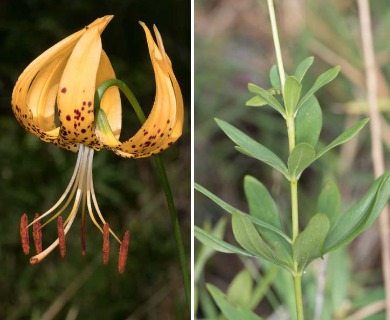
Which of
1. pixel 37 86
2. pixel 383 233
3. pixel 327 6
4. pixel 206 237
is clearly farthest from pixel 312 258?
pixel 327 6

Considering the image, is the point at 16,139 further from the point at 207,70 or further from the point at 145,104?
the point at 207,70

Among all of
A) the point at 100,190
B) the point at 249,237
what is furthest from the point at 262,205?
the point at 100,190

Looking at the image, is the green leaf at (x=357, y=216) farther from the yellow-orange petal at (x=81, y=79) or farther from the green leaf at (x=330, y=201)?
the yellow-orange petal at (x=81, y=79)

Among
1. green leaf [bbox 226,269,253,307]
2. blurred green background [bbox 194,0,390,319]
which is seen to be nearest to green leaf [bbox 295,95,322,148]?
green leaf [bbox 226,269,253,307]

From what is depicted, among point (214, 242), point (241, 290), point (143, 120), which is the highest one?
point (143, 120)

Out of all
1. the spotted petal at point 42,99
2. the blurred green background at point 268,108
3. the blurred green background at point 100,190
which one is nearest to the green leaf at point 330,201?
the spotted petal at point 42,99

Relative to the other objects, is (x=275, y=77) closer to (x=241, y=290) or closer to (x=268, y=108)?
(x=241, y=290)
